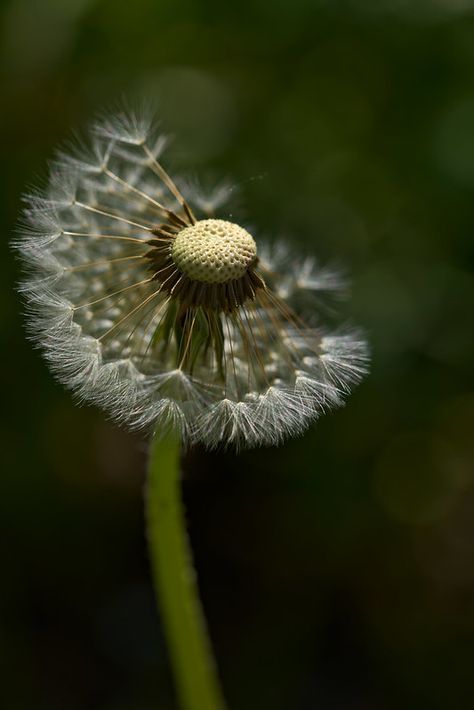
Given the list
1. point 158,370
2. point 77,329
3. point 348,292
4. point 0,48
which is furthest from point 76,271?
point 0,48

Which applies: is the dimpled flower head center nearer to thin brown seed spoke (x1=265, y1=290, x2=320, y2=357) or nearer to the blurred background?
thin brown seed spoke (x1=265, y1=290, x2=320, y2=357)

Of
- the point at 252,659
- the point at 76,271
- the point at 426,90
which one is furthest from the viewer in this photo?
the point at 426,90

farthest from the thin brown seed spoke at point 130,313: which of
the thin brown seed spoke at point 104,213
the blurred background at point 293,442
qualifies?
the blurred background at point 293,442

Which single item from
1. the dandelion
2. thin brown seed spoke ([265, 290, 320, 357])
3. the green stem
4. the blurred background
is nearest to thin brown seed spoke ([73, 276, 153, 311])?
the dandelion

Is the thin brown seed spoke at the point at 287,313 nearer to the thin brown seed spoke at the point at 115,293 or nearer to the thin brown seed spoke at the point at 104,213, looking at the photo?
the thin brown seed spoke at the point at 115,293

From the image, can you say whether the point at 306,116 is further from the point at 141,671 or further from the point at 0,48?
the point at 141,671

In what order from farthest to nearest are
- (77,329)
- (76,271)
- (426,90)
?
(426,90) < (76,271) < (77,329)

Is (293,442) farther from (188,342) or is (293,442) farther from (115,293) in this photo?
(188,342)
